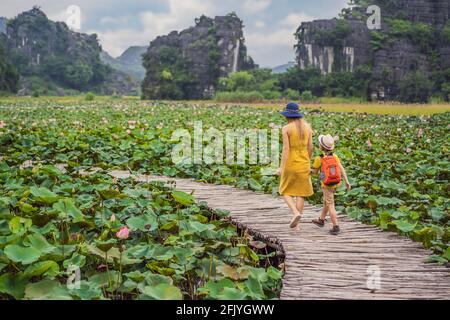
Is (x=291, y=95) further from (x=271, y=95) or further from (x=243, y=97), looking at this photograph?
(x=243, y=97)

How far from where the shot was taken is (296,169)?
377 centimetres

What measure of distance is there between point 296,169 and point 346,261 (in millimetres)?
901

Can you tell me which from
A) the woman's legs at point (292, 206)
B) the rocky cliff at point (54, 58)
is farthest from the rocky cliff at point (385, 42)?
the woman's legs at point (292, 206)

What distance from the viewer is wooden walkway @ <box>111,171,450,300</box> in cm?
261

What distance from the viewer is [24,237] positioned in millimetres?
2777

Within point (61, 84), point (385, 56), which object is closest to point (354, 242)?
point (385, 56)

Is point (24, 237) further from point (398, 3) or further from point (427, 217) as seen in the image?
point (398, 3)

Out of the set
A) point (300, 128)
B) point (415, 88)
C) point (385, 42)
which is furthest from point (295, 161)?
point (385, 42)

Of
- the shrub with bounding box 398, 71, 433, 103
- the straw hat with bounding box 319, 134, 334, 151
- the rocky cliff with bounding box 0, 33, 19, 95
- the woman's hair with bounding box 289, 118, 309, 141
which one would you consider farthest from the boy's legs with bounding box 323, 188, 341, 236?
the rocky cliff with bounding box 0, 33, 19, 95

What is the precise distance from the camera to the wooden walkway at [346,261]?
2613 millimetres

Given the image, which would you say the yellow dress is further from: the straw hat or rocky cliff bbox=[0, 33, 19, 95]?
rocky cliff bbox=[0, 33, 19, 95]

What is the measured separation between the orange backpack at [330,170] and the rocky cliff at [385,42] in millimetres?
33104

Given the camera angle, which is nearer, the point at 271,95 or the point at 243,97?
the point at 243,97

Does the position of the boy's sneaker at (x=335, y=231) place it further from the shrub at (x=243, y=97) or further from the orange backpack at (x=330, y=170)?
the shrub at (x=243, y=97)
